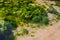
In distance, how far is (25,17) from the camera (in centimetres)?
583

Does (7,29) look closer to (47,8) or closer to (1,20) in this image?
(1,20)

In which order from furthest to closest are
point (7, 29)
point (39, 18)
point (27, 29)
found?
point (39, 18), point (27, 29), point (7, 29)

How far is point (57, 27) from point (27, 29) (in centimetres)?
84

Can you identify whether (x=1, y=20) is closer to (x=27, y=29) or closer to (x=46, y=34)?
(x=27, y=29)

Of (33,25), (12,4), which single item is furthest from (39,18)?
(12,4)

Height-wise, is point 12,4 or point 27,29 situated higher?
point 12,4

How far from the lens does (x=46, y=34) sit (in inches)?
205

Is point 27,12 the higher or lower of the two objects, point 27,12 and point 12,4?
the lower

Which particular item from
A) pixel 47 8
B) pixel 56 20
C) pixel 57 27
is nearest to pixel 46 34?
pixel 57 27

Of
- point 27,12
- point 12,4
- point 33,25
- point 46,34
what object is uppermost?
point 12,4

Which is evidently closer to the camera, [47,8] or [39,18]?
[39,18]

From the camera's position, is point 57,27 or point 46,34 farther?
point 57,27

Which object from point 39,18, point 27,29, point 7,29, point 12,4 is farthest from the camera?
point 12,4

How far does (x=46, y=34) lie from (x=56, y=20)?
0.92 meters
